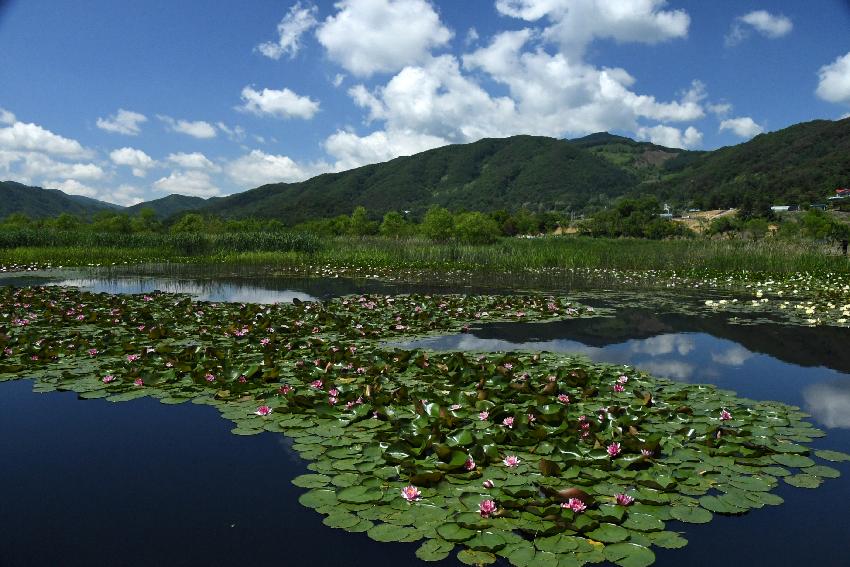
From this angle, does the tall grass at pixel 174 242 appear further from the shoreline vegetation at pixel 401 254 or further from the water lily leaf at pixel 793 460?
the water lily leaf at pixel 793 460

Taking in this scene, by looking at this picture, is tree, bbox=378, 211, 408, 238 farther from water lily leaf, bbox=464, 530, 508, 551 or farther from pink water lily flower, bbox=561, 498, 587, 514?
water lily leaf, bbox=464, 530, 508, 551

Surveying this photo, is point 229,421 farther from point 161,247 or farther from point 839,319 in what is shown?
point 161,247

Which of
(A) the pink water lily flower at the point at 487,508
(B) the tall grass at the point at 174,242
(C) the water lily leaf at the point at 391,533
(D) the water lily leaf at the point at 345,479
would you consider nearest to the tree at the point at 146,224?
(B) the tall grass at the point at 174,242

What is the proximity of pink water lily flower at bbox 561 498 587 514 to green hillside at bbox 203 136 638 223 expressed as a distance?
138m

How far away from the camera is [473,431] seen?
5.02 meters

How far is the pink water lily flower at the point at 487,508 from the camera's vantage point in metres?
3.53

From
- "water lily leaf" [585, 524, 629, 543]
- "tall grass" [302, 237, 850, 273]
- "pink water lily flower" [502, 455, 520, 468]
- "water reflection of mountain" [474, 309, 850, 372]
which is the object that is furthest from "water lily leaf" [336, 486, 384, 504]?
"tall grass" [302, 237, 850, 273]

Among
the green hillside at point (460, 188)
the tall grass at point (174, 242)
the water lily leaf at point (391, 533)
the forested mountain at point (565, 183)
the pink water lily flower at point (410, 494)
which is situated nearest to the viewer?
the water lily leaf at point (391, 533)

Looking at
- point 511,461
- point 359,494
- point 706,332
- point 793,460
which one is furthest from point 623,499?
point 706,332

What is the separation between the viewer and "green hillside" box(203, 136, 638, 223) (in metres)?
155

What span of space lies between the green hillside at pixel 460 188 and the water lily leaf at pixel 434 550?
13778 centimetres

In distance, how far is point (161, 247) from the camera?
1345 inches

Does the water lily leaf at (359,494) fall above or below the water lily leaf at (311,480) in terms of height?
above

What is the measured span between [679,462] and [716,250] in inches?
→ 960
